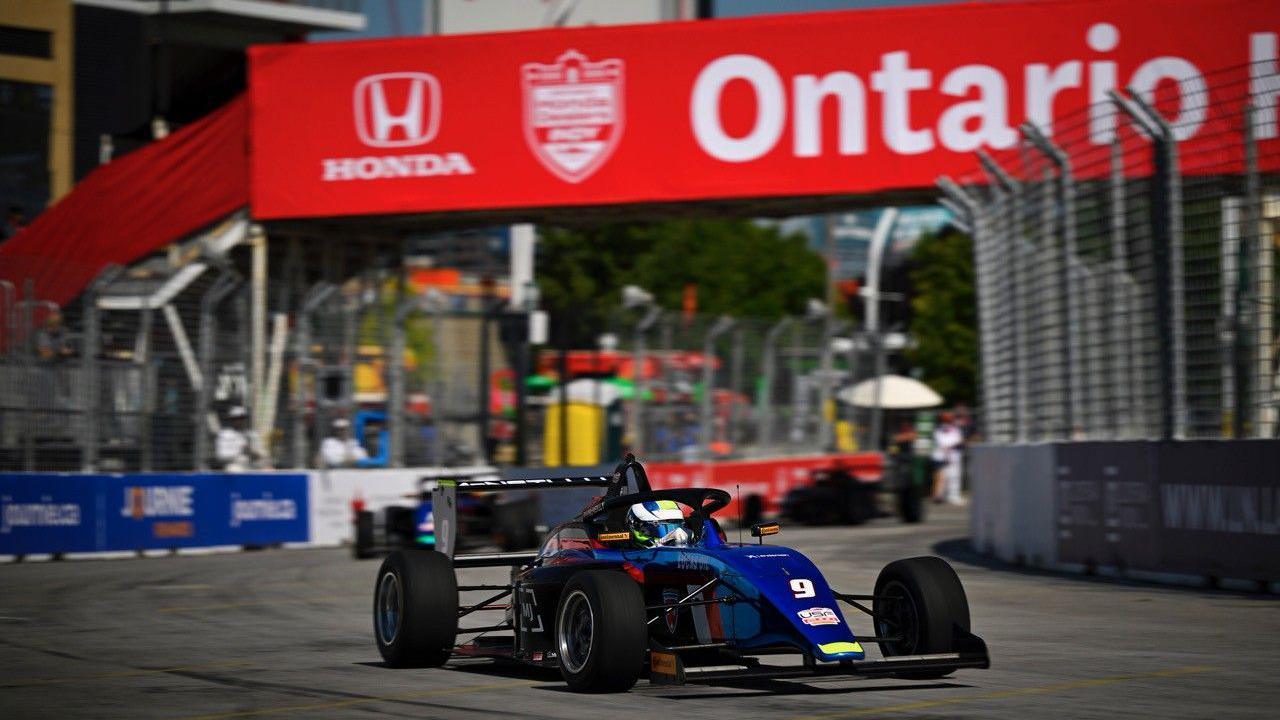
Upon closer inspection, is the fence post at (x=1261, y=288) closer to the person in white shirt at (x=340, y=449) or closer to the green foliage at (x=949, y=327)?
the person in white shirt at (x=340, y=449)

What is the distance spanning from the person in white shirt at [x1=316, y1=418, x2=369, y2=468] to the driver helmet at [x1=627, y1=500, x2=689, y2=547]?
53.6 feet

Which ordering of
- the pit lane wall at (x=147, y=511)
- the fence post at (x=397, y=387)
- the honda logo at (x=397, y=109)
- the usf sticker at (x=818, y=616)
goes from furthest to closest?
the honda logo at (x=397, y=109) → the fence post at (x=397, y=387) → the pit lane wall at (x=147, y=511) → the usf sticker at (x=818, y=616)

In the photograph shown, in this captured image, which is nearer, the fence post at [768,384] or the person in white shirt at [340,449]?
the person in white shirt at [340,449]

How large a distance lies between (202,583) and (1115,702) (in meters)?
11.6

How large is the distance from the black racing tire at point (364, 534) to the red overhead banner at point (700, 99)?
680 cm

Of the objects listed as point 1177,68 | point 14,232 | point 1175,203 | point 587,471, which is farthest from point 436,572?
point 14,232

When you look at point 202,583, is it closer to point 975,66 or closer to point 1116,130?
point 1116,130

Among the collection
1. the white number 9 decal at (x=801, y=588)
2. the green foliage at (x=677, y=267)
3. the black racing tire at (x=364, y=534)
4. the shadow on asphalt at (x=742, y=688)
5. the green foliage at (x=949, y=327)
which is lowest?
the shadow on asphalt at (x=742, y=688)

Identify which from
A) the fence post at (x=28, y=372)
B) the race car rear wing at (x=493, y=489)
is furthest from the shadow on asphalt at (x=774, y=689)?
the fence post at (x=28, y=372)

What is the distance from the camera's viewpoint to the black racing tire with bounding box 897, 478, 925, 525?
95.7 ft

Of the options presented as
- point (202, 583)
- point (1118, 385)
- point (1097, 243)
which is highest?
point (1097, 243)

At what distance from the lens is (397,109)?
88.3ft

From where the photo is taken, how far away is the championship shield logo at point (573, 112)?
86.1 ft

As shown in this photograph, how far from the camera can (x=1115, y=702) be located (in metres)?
8.15
